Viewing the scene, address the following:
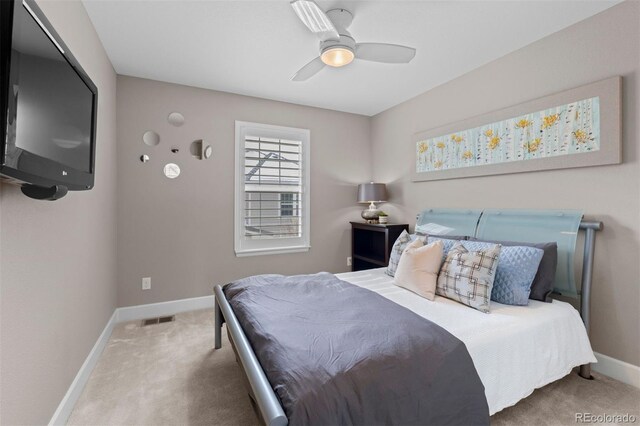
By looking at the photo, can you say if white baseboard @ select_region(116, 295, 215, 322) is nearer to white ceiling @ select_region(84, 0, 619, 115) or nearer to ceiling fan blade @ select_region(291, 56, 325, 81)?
white ceiling @ select_region(84, 0, 619, 115)

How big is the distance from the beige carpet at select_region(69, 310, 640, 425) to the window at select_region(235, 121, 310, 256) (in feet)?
4.98

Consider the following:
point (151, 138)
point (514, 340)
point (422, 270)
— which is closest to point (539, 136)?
point (422, 270)

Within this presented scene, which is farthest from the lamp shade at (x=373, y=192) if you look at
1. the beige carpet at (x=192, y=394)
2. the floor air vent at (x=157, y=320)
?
the floor air vent at (x=157, y=320)

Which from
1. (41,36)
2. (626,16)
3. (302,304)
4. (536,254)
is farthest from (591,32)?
(41,36)

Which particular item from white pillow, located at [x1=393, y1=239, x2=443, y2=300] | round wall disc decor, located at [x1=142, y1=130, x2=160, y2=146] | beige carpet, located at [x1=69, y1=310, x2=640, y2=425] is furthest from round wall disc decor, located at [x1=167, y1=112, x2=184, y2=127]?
white pillow, located at [x1=393, y1=239, x2=443, y2=300]

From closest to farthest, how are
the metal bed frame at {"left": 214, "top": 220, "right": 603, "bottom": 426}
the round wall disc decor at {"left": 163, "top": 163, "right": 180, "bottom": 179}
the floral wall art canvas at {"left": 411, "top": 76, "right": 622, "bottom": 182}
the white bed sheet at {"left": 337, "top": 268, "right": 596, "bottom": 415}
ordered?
the metal bed frame at {"left": 214, "top": 220, "right": 603, "bottom": 426} < the white bed sheet at {"left": 337, "top": 268, "right": 596, "bottom": 415} < the floral wall art canvas at {"left": 411, "top": 76, "right": 622, "bottom": 182} < the round wall disc decor at {"left": 163, "top": 163, "right": 180, "bottom": 179}

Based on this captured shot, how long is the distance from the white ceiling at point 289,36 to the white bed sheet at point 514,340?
2056 millimetres

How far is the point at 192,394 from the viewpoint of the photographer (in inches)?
74.0

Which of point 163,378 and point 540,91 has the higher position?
point 540,91

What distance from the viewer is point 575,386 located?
195 centimetres

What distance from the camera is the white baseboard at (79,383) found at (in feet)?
5.23

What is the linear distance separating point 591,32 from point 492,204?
1.44m

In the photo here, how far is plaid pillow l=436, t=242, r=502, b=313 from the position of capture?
Result: 75.0 inches

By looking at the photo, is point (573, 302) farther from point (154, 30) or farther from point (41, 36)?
point (154, 30)
